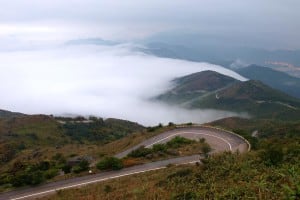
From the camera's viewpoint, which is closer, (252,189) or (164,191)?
(252,189)

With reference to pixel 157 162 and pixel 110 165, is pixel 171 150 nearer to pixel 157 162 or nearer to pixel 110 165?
pixel 157 162

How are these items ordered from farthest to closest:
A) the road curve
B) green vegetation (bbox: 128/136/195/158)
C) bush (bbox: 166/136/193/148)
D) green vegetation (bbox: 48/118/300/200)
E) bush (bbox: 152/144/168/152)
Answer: bush (bbox: 166/136/193/148) → bush (bbox: 152/144/168/152) → green vegetation (bbox: 128/136/195/158) → the road curve → green vegetation (bbox: 48/118/300/200)

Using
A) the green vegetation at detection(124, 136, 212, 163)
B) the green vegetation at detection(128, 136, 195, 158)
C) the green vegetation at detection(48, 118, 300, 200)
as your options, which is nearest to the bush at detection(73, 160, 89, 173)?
the green vegetation at detection(124, 136, 212, 163)

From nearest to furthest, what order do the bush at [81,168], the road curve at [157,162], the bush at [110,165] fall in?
the road curve at [157,162] < the bush at [81,168] < the bush at [110,165]

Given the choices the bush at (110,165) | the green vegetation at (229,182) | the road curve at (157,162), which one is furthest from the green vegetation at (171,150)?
the green vegetation at (229,182)

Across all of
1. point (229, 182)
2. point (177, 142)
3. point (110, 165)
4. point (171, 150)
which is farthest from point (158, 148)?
point (229, 182)

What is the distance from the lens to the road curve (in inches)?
1334

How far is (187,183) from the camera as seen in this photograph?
22.3 metres

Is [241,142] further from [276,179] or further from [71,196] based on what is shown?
[276,179]

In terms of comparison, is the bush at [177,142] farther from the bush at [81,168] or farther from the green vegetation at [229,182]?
the green vegetation at [229,182]

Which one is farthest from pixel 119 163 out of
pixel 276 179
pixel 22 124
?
pixel 22 124

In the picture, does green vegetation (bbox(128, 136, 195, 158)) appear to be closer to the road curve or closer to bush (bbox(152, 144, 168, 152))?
bush (bbox(152, 144, 168, 152))

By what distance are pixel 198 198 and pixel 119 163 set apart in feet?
78.4

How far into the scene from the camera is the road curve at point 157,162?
33894mm
